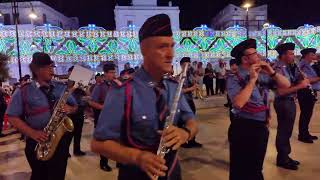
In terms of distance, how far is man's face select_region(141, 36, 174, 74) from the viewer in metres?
2.10

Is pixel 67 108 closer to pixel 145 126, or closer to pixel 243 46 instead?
pixel 243 46

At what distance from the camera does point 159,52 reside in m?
2.09

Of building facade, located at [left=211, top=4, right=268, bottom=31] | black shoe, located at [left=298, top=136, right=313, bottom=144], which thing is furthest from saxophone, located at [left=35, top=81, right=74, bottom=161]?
building facade, located at [left=211, top=4, right=268, bottom=31]

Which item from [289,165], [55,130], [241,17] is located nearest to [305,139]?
[289,165]

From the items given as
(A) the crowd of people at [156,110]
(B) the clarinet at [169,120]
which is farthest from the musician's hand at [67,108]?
(B) the clarinet at [169,120]

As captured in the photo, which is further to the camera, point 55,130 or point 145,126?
point 55,130

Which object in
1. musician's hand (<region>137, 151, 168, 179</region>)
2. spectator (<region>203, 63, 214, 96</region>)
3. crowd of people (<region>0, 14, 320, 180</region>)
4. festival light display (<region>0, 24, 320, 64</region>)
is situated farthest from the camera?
festival light display (<region>0, 24, 320, 64</region>)

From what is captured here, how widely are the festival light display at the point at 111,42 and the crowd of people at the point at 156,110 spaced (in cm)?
1744

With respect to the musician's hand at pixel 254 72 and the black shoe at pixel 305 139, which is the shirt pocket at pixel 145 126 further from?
the black shoe at pixel 305 139

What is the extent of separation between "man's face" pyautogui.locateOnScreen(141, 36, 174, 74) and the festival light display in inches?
879

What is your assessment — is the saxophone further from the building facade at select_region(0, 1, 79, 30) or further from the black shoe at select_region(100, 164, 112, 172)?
the building facade at select_region(0, 1, 79, 30)

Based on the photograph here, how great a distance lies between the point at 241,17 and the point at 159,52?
54417 millimetres

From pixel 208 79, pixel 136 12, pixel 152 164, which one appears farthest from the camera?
pixel 136 12

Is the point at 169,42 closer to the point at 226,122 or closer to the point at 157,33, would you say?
the point at 157,33
